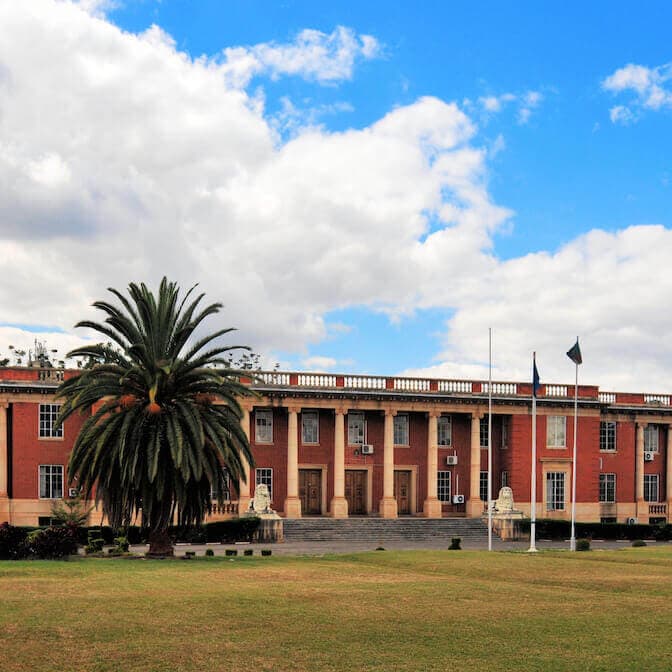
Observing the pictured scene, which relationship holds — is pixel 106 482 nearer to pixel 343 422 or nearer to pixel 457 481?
pixel 343 422

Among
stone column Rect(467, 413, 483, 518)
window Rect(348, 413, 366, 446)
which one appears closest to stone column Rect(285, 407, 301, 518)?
window Rect(348, 413, 366, 446)

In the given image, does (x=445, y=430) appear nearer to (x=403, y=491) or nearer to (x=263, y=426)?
(x=403, y=491)

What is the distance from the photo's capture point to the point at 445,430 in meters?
61.3

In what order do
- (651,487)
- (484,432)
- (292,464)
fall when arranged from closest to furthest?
(292,464), (484,432), (651,487)

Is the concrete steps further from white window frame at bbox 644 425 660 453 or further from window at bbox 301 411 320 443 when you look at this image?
white window frame at bbox 644 425 660 453

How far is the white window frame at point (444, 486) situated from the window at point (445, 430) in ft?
6.00

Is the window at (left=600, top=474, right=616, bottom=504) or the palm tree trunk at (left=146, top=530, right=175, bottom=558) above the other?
the palm tree trunk at (left=146, top=530, right=175, bottom=558)

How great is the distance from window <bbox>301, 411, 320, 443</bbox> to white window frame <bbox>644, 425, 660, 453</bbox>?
70.8ft

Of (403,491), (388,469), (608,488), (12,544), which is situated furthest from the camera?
(608,488)

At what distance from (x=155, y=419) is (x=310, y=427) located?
80.6ft

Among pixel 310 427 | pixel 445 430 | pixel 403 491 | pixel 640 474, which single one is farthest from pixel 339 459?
pixel 640 474

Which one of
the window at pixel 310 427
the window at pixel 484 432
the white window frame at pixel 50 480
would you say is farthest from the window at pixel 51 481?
the window at pixel 484 432

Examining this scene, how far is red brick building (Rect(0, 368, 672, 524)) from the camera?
57219 millimetres

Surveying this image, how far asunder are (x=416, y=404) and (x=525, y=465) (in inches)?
296
